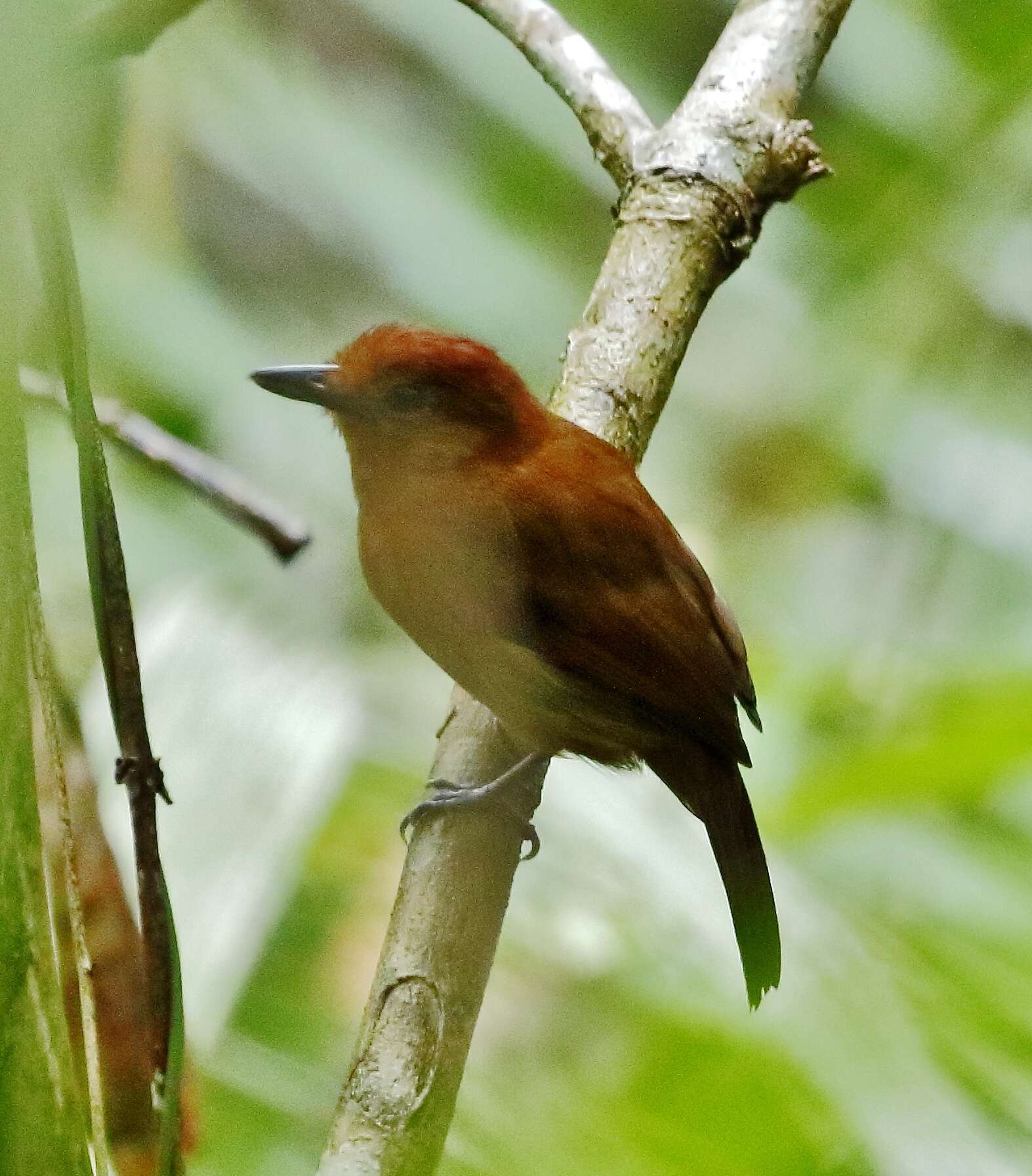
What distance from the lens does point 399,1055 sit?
4.19 ft

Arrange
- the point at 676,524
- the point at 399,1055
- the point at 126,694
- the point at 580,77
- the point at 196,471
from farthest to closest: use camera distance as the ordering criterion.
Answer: the point at 676,524 < the point at 580,77 < the point at 196,471 < the point at 399,1055 < the point at 126,694

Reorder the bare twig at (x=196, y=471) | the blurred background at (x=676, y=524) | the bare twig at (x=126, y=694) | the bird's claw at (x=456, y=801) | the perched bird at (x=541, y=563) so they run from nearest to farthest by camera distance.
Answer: the bare twig at (x=126, y=694), the blurred background at (x=676, y=524), the bare twig at (x=196, y=471), the bird's claw at (x=456, y=801), the perched bird at (x=541, y=563)

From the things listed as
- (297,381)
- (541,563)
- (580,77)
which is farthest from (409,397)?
(580,77)

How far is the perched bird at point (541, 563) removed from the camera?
6.00 feet

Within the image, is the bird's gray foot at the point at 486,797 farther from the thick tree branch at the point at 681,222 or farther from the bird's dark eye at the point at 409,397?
the bird's dark eye at the point at 409,397

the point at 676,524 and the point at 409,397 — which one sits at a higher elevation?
the point at 409,397

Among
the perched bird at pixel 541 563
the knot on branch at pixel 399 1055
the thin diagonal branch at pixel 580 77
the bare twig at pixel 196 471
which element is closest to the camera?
the knot on branch at pixel 399 1055

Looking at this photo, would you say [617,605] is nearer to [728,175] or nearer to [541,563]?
[541,563]

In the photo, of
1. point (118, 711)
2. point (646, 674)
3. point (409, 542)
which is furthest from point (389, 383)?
point (118, 711)

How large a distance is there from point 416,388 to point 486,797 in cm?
57

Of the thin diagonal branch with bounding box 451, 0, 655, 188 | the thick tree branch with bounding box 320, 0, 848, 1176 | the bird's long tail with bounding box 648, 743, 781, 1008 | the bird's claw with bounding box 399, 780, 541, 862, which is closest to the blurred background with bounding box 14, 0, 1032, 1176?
the bird's long tail with bounding box 648, 743, 781, 1008

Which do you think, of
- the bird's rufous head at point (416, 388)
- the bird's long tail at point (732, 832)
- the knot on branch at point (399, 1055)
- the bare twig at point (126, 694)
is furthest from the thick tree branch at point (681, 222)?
the bare twig at point (126, 694)

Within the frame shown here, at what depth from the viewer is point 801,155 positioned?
1.86 meters

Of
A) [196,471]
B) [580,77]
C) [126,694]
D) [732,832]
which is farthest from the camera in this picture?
[580,77]
